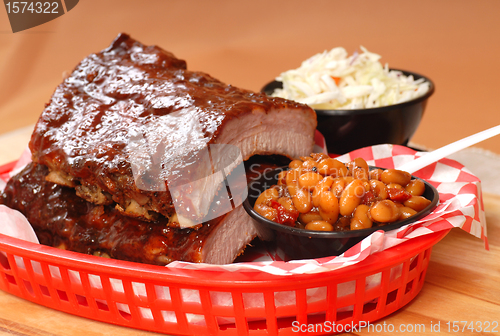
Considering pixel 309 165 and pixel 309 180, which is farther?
Result: pixel 309 165

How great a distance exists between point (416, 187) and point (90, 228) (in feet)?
4.16

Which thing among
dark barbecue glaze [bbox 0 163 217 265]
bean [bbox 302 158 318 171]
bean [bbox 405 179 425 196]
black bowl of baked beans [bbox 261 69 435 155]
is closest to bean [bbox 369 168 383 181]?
bean [bbox 405 179 425 196]

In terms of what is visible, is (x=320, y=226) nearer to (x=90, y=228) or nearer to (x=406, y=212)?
(x=406, y=212)

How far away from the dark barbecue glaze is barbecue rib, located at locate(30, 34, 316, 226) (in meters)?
0.08

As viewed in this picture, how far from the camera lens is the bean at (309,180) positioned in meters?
1.67

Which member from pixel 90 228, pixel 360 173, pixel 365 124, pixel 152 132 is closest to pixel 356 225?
pixel 360 173

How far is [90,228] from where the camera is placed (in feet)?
6.47

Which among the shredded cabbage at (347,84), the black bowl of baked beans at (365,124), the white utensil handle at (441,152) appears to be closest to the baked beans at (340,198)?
the white utensil handle at (441,152)

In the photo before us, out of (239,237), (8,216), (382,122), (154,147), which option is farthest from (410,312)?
(8,216)

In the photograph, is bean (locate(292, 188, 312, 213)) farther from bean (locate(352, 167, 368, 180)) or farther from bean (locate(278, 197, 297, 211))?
bean (locate(352, 167, 368, 180))

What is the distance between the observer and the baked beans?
1.55 meters

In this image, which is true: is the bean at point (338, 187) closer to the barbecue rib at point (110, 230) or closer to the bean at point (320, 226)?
the bean at point (320, 226)

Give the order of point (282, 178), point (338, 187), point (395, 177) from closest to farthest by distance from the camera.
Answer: point (338, 187)
point (395, 177)
point (282, 178)

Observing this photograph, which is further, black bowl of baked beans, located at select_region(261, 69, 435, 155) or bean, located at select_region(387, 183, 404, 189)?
black bowl of baked beans, located at select_region(261, 69, 435, 155)
